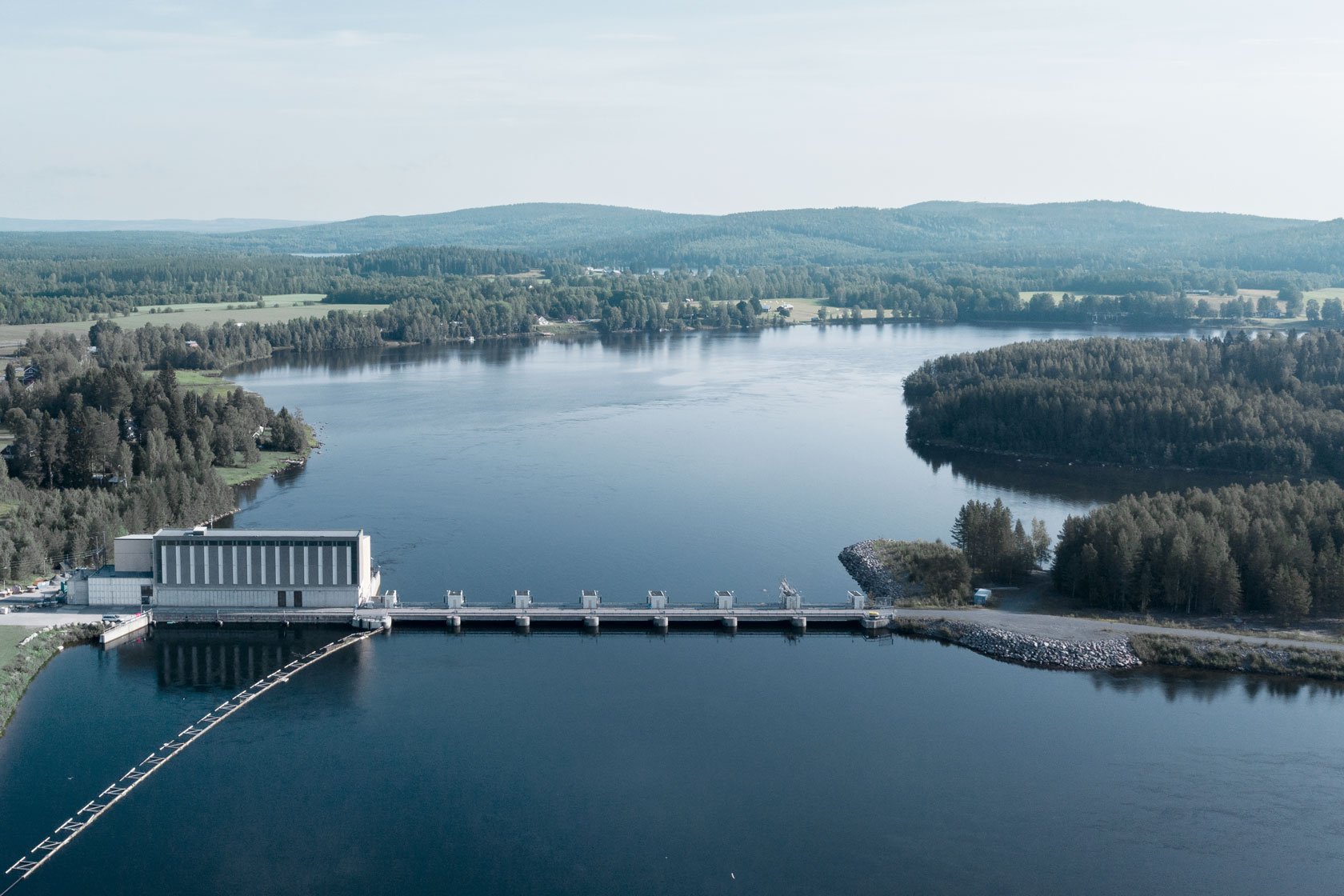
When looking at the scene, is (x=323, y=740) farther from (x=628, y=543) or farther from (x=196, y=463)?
(x=196, y=463)

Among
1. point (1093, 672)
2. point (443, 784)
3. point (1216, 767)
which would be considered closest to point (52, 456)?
point (443, 784)

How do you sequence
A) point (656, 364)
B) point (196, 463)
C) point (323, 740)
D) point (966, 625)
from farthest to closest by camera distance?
point (656, 364) → point (196, 463) → point (966, 625) → point (323, 740)

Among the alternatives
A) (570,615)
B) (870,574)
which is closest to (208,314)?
(570,615)

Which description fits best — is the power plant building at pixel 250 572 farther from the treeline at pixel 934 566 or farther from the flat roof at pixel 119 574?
the treeline at pixel 934 566

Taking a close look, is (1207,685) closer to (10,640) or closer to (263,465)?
(10,640)

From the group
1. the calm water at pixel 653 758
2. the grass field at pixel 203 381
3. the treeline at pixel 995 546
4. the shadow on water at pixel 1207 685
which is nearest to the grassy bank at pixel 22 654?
the calm water at pixel 653 758
